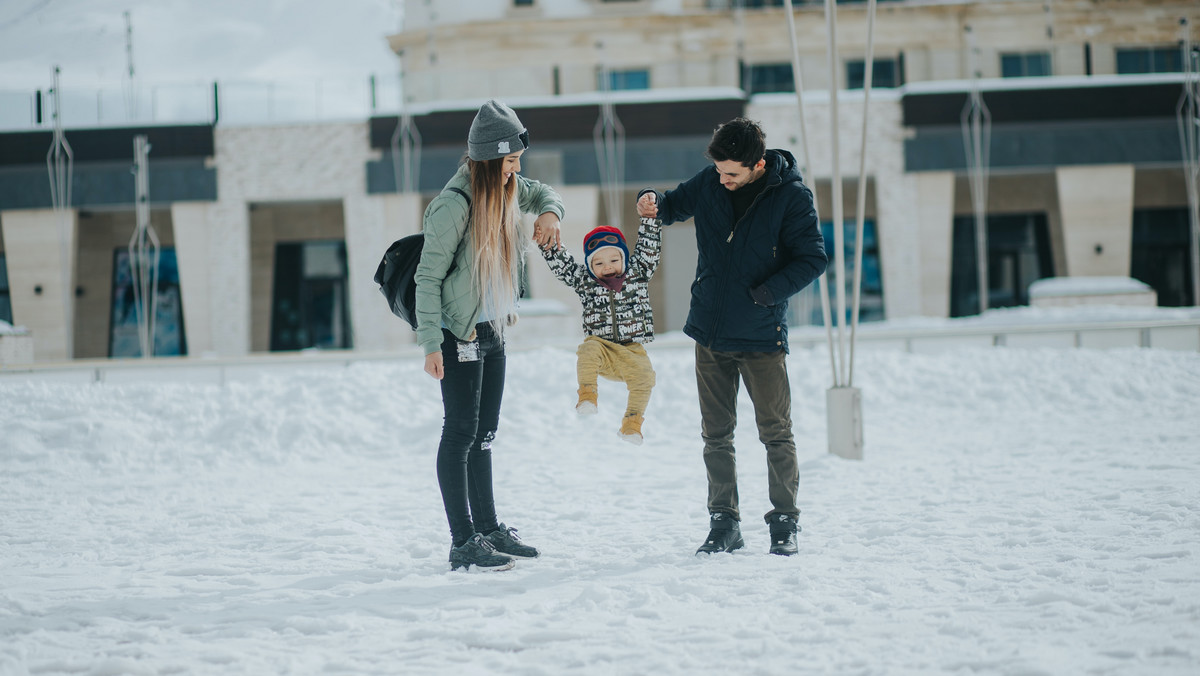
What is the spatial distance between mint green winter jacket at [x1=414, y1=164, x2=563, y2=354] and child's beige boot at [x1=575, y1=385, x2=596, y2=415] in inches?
25.4

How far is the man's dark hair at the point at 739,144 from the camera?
4.51 meters

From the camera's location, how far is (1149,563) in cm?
419

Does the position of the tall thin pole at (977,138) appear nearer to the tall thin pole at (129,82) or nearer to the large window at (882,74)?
the large window at (882,74)

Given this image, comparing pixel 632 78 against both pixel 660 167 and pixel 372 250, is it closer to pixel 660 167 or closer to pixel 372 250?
pixel 660 167

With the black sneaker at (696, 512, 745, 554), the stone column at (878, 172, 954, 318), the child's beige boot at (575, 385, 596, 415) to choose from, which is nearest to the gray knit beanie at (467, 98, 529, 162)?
the child's beige boot at (575, 385, 596, 415)

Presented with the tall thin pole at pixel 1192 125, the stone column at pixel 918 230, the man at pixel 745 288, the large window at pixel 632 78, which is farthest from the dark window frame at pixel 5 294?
the tall thin pole at pixel 1192 125

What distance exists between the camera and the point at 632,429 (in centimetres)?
475

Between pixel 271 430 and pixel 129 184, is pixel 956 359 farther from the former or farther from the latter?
pixel 129 184

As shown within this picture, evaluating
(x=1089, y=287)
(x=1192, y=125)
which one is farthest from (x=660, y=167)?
(x=1192, y=125)

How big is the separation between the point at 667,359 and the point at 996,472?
5559mm

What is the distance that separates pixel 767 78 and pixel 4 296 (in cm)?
2226

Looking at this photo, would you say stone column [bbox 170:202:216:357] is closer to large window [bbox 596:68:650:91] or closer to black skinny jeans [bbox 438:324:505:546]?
large window [bbox 596:68:650:91]

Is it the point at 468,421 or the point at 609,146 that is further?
the point at 609,146

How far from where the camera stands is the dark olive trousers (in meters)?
4.70
